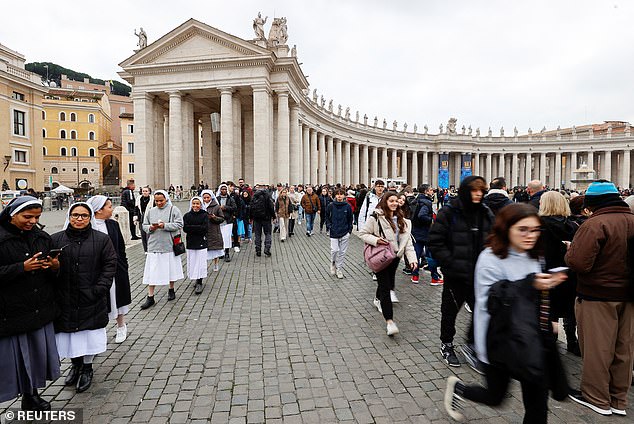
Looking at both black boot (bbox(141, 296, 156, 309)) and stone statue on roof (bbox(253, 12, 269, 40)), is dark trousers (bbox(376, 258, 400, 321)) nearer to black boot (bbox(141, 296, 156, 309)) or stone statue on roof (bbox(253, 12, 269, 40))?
black boot (bbox(141, 296, 156, 309))

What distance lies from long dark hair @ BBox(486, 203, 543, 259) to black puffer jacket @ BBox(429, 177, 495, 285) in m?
1.36

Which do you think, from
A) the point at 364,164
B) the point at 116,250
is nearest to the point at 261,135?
the point at 116,250

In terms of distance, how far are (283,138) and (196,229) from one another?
79.8ft

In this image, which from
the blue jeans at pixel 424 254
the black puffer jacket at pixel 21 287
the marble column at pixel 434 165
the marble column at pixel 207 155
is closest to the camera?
the black puffer jacket at pixel 21 287

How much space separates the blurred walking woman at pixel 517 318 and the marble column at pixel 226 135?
2797 cm

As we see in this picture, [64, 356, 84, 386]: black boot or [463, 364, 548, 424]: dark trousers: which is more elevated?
[463, 364, 548, 424]: dark trousers

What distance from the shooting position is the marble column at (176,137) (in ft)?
103

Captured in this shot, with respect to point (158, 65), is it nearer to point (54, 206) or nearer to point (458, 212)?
point (54, 206)

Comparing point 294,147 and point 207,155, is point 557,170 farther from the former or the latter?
point 207,155

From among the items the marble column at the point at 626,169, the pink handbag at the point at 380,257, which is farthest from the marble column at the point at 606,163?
the pink handbag at the point at 380,257

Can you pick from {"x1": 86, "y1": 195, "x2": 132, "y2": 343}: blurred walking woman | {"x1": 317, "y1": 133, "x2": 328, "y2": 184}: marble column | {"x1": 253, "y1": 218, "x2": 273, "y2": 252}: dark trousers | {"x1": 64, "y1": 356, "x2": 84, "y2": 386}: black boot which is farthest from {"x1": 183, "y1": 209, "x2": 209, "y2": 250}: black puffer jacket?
{"x1": 317, "y1": 133, "x2": 328, "y2": 184}: marble column

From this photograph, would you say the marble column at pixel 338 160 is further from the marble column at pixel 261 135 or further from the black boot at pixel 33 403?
the black boot at pixel 33 403

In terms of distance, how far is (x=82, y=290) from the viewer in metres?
4.02

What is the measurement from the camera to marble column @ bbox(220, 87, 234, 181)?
2950 centimetres
